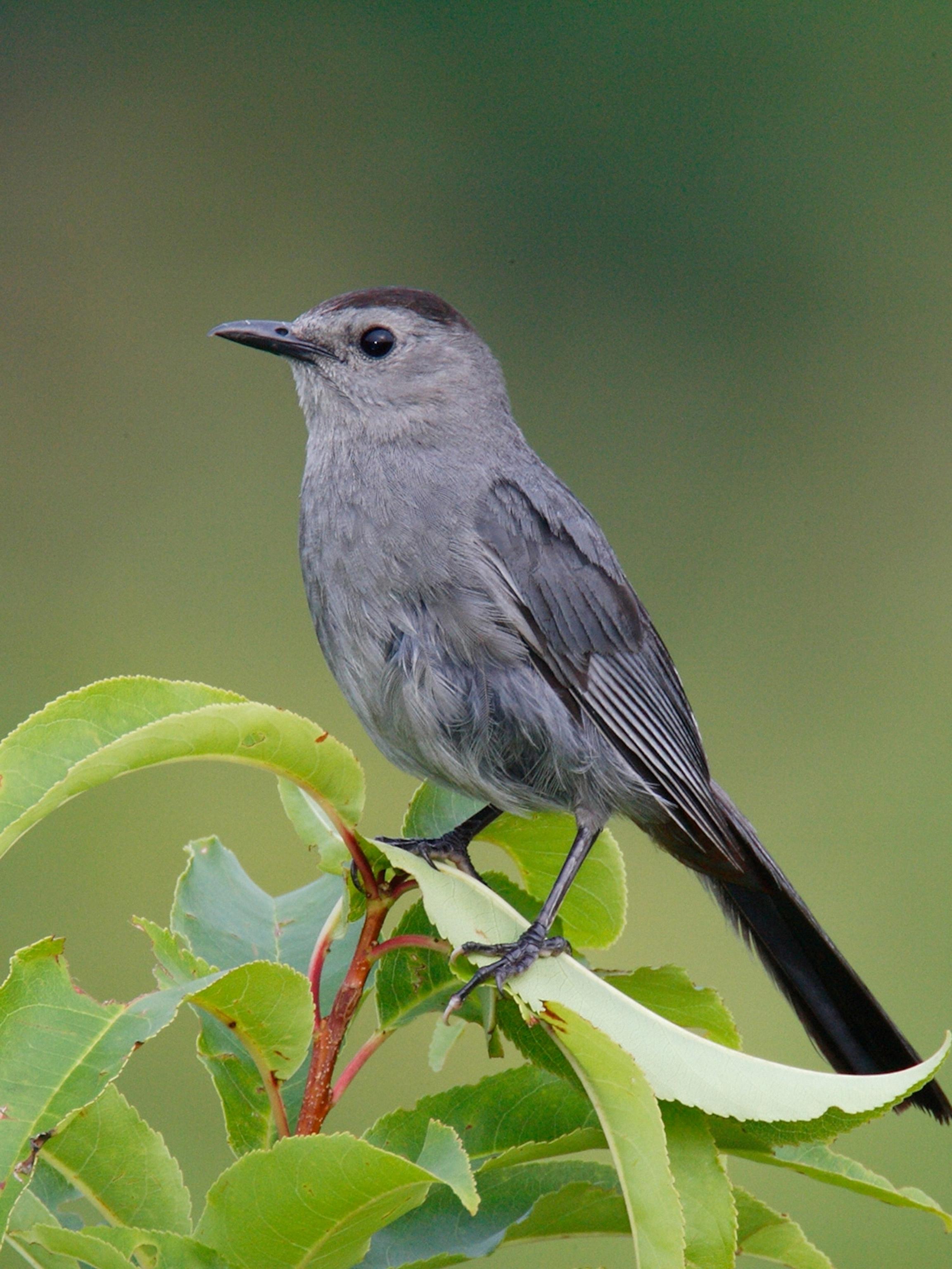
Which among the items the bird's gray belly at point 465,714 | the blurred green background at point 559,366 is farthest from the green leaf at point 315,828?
the blurred green background at point 559,366

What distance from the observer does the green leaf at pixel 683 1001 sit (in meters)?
1.49

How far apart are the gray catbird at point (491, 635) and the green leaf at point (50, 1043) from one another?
790mm

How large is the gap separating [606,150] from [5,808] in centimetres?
574

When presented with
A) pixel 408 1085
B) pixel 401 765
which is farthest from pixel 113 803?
pixel 401 765

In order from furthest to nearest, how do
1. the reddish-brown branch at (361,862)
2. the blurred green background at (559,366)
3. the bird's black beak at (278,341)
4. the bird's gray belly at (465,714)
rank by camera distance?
the blurred green background at (559,366), the bird's black beak at (278,341), the bird's gray belly at (465,714), the reddish-brown branch at (361,862)

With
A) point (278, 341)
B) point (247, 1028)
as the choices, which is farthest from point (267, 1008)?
point (278, 341)

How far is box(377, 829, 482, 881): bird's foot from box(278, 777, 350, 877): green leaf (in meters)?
0.07

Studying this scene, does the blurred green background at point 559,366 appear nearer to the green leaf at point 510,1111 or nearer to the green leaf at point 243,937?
the green leaf at point 243,937

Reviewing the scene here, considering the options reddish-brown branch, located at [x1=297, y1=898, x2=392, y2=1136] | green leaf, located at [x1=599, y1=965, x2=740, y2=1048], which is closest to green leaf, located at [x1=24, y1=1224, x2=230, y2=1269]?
reddish-brown branch, located at [x1=297, y1=898, x2=392, y2=1136]

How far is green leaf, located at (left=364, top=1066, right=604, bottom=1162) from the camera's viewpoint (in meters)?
1.43

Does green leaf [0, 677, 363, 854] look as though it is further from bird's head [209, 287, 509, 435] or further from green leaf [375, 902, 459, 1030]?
bird's head [209, 287, 509, 435]

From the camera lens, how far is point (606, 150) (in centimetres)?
645

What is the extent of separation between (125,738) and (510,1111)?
522 mm

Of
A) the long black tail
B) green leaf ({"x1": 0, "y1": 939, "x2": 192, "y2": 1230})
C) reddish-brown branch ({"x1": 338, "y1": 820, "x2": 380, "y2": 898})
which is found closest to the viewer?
green leaf ({"x1": 0, "y1": 939, "x2": 192, "y2": 1230})
